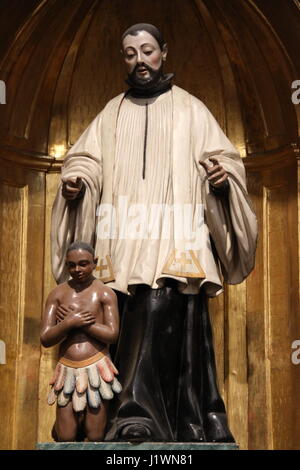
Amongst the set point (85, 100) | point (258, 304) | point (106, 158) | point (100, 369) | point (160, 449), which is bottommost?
point (160, 449)

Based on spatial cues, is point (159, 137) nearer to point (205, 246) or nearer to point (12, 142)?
point (205, 246)

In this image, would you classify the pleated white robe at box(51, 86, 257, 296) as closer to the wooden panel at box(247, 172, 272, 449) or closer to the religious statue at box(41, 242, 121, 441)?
the religious statue at box(41, 242, 121, 441)

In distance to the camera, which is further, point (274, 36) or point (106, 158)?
point (274, 36)

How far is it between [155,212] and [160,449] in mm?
894

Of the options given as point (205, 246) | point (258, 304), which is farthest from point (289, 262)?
point (205, 246)

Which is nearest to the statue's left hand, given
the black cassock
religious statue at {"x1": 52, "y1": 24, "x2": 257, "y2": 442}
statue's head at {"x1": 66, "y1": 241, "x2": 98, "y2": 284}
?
religious statue at {"x1": 52, "y1": 24, "x2": 257, "y2": 442}

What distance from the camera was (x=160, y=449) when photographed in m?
4.32

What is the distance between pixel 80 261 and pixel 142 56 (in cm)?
90

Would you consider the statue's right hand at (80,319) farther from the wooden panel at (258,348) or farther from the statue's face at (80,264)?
the wooden panel at (258,348)

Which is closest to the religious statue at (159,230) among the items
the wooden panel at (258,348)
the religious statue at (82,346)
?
the religious statue at (82,346)

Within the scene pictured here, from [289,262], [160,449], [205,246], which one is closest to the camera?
[160,449]

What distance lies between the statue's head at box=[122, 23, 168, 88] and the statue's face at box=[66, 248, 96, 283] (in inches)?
31.7

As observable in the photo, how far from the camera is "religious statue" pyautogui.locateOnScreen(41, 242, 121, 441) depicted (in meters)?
4.34

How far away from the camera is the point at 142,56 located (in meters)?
4.86
